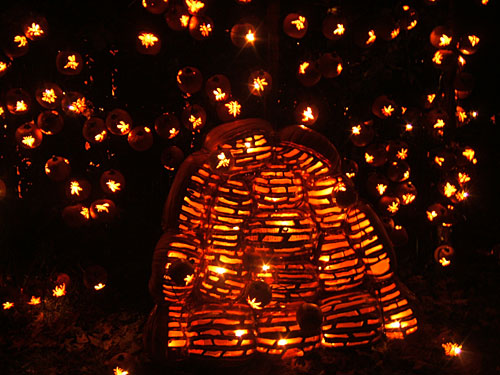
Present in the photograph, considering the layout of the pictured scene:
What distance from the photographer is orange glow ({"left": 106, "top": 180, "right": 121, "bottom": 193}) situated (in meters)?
5.43

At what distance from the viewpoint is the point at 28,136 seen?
5293 millimetres

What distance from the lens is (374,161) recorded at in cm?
613

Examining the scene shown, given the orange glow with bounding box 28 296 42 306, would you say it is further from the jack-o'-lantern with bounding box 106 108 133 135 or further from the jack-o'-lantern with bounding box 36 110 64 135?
the jack-o'-lantern with bounding box 106 108 133 135

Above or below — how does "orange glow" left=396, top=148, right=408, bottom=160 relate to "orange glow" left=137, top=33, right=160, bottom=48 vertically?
below

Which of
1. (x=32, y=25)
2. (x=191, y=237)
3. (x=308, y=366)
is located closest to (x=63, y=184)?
(x=32, y=25)

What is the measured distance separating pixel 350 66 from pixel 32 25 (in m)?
3.84

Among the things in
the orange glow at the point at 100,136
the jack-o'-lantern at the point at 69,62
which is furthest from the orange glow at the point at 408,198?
the jack-o'-lantern at the point at 69,62

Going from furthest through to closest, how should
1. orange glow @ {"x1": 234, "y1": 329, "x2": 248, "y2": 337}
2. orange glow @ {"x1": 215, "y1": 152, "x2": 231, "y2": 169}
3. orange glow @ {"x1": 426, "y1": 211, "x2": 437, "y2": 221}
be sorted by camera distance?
orange glow @ {"x1": 426, "y1": 211, "x2": 437, "y2": 221} → orange glow @ {"x1": 215, "y1": 152, "x2": 231, "y2": 169} → orange glow @ {"x1": 234, "y1": 329, "x2": 248, "y2": 337}

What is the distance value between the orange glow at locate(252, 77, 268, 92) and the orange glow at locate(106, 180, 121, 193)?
193 cm

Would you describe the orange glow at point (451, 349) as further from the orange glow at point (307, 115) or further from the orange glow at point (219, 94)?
the orange glow at point (219, 94)

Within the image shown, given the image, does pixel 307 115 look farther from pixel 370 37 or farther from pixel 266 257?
pixel 266 257

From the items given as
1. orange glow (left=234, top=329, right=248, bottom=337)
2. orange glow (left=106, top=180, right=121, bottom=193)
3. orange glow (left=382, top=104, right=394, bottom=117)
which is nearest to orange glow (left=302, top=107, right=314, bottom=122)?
orange glow (left=382, top=104, right=394, bottom=117)

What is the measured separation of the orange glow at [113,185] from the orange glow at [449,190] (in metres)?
4.16

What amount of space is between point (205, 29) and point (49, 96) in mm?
1905
